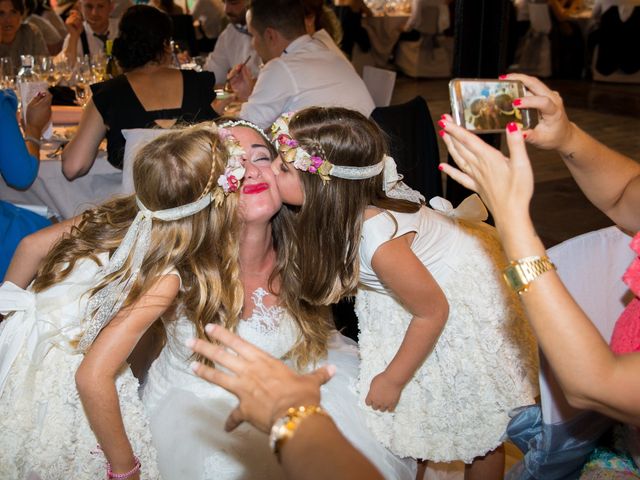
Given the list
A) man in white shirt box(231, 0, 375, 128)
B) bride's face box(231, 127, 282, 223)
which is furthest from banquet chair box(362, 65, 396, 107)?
bride's face box(231, 127, 282, 223)

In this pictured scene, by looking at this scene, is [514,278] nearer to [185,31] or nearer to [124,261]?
[124,261]

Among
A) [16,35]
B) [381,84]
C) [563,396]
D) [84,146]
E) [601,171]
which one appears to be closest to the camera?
[563,396]

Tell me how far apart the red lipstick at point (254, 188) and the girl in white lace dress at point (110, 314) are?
0.07 m

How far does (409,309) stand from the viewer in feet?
6.42

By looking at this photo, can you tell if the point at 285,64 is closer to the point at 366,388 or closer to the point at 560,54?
the point at 366,388

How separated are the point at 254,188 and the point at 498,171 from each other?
0.89 m

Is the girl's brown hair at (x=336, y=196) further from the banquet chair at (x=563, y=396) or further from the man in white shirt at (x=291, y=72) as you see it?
the man in white shirt at (x=291, y=72)

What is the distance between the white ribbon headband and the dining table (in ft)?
4.82

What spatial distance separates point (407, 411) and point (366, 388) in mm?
143

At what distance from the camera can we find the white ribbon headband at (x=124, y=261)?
1707 millimetres

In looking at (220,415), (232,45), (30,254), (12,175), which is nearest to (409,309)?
(220,415)

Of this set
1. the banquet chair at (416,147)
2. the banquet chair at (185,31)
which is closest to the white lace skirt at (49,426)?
the banquet chair at (416,147)

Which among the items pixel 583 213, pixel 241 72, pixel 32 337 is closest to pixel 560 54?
pixel 583 213

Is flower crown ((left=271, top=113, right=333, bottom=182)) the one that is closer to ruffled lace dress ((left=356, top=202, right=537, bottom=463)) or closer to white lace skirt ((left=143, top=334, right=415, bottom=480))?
ruffled lace dress ((left=356, top=202, right=537, bottom=463))
